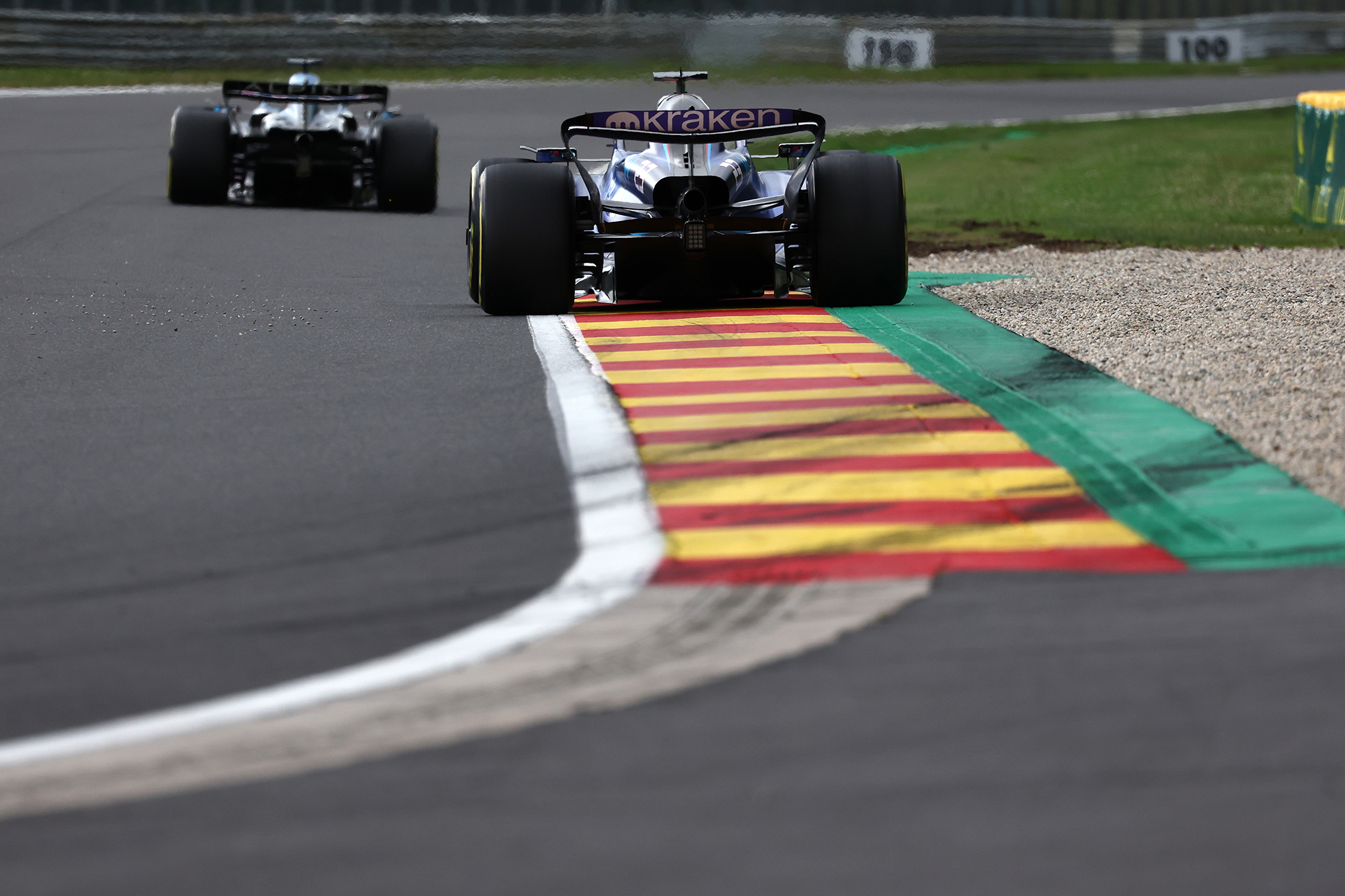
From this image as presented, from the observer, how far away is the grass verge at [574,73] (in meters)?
30.3

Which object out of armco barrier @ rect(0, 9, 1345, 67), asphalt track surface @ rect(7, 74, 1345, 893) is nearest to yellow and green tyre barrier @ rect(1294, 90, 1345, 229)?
asphalt track surface @ rect(7, 74, 1345, 893)

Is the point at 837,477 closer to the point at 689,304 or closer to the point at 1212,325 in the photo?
the point at 1212,325

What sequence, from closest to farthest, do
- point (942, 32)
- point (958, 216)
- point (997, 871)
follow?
1. point (997, 871)
2. point (958, 216)
3. point (942, 32)

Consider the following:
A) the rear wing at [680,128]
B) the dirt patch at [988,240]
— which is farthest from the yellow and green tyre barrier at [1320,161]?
the rear wing at [680,128]

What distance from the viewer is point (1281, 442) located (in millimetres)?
5801

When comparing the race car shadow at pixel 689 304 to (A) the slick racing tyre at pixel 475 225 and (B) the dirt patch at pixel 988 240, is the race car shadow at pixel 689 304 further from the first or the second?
(B) the dirt patch at pixel 988 240

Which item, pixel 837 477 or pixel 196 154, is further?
pixel 196 154

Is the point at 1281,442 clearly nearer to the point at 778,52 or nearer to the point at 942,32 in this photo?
the point at 778,52

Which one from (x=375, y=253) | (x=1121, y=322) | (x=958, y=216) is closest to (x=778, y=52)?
(x=958, y=216)

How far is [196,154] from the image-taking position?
53.0ft

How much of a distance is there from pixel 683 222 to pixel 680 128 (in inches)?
20.8

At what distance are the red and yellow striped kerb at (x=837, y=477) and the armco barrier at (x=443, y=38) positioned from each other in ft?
80.5

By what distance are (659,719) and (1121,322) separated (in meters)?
5.77

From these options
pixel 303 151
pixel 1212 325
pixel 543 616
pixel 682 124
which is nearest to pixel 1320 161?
pixel 1212 325
